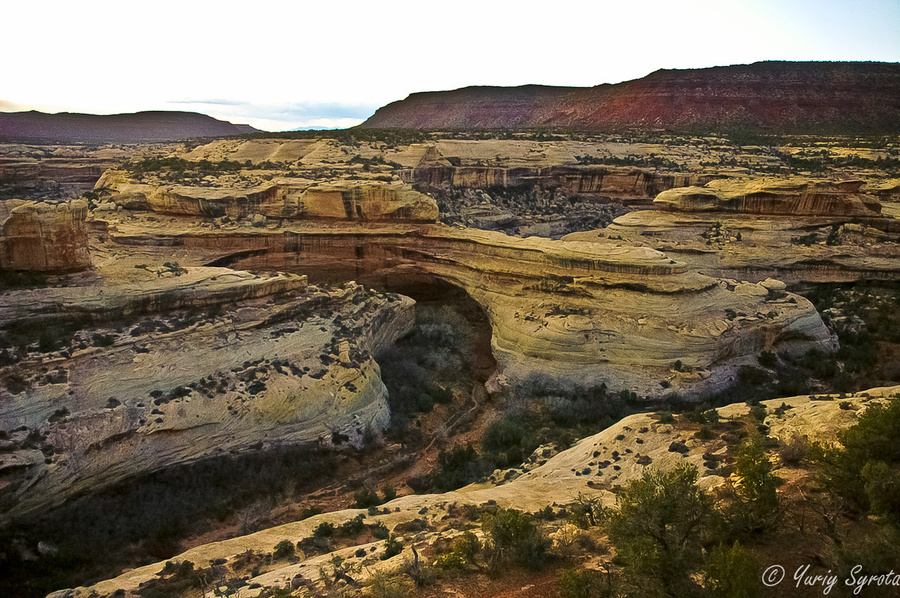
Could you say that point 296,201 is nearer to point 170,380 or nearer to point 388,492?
point 170,380

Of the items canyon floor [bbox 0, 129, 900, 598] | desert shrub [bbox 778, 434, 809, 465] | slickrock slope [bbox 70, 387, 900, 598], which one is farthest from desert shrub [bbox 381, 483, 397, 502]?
desert shrub [bbox 778, 434, 809, 465]

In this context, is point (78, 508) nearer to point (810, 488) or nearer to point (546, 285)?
point (810, 488)

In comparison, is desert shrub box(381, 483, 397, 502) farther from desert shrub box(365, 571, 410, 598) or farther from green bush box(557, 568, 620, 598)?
green bush box(557, 568, 620, 598)

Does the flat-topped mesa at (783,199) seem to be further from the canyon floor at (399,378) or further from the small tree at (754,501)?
the small tree at (754,501)

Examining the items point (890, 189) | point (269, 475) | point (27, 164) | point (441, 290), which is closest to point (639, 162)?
point (890, 189)

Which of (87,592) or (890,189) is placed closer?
(87,592)

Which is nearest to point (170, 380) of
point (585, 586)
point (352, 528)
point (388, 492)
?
point (388, 492)
